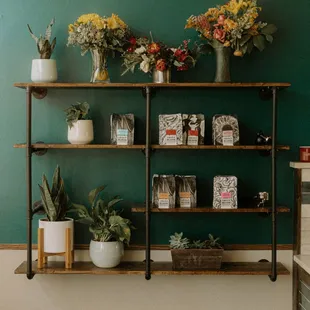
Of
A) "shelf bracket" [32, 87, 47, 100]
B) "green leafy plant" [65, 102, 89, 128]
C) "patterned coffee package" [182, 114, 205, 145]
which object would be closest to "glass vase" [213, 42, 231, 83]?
"patterned coffee package" [182, 114, 205, 145]

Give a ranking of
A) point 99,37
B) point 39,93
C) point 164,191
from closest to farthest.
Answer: point 99,37 < point 164,191 < point 39,93

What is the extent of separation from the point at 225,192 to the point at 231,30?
956 millimetres

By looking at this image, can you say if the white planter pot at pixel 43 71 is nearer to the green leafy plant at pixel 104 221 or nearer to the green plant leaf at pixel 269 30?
the green leafy plant at pixel 104 221

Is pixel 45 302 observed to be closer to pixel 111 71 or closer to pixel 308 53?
pixel 111 71

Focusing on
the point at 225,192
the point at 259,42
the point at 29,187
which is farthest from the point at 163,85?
the point at 29,187

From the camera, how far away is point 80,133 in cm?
371

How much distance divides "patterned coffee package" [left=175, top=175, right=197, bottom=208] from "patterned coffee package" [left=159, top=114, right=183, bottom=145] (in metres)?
0.24

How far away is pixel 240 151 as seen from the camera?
389 centimetres

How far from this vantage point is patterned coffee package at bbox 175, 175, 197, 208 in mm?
3719

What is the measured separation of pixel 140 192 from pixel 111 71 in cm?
78

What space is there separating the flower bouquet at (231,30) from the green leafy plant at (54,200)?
44.9 inches

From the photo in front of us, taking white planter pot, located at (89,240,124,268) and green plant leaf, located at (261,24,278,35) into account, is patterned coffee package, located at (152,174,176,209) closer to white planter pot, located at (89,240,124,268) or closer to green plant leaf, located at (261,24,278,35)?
white planter pot, located at (89,240,124,268)

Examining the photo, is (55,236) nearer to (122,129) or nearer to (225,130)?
(122,129)

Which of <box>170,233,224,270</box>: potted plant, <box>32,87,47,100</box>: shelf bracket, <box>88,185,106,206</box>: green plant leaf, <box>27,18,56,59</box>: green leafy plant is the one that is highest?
<box>27,18,56,59</box>: green leafy plant
